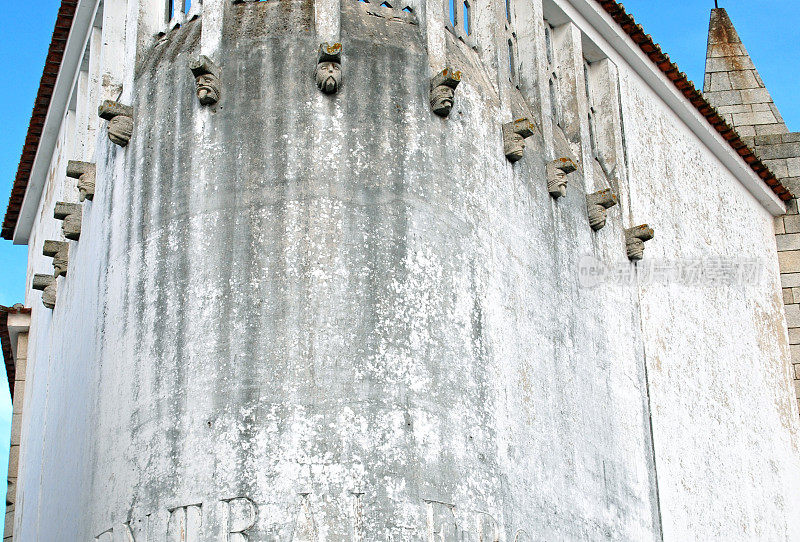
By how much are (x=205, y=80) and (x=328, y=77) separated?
1028 mm

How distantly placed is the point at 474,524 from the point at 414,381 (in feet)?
3.79

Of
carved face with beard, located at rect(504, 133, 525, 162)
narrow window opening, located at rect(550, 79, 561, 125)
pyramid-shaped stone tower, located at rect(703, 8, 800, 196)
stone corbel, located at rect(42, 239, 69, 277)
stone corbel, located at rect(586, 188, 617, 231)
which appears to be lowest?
stone corbel, located at rect(42, 239, 69, 277)

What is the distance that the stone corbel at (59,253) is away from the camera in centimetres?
1271

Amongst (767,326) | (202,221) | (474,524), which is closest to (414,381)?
(474,524)

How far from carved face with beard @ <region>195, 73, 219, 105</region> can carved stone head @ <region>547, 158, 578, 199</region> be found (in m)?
3.27

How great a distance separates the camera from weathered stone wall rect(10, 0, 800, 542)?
9156 mm

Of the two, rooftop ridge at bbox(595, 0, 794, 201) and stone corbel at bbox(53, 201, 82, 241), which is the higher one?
rooftop ridge at bbox(595, 0, 794, 201)

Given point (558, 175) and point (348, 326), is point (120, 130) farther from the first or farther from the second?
point (558, 175)

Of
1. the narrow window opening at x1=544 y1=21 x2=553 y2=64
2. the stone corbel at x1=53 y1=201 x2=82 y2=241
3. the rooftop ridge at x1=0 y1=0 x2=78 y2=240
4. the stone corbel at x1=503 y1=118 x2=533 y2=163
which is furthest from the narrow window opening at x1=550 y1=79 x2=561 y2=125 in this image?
the rooftop ridge at x1=0 y1=0 x2=78 y2=240

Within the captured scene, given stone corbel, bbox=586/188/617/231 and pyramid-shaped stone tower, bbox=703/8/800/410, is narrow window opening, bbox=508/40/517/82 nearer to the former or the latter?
stone corbel, bbox=586/188/617/231

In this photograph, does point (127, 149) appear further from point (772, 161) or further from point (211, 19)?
point (772, 161)

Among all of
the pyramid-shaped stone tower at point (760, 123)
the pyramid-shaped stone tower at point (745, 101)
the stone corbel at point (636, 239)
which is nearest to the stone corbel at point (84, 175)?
the stone corbel at point (636, 239)

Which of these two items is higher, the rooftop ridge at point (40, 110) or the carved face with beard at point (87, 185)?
the rooftop ridge at point (40, 110)

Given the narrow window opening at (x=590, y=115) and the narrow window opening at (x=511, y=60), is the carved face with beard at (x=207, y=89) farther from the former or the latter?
the narrow window opening at (x=590, y=115)
